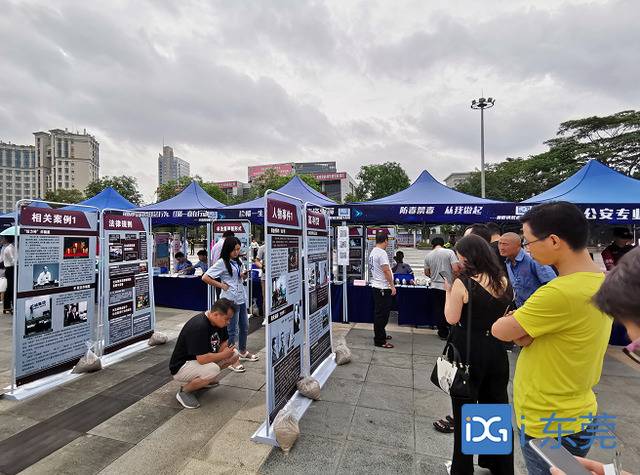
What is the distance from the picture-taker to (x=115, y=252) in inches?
188

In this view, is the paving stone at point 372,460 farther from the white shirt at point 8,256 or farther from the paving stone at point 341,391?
the white shirt at point 8,256

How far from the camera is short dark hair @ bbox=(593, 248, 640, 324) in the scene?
2.17ft

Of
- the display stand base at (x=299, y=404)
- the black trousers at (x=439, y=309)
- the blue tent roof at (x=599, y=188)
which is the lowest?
the display stand base at (x=299, y=404)

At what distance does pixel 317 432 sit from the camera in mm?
2891

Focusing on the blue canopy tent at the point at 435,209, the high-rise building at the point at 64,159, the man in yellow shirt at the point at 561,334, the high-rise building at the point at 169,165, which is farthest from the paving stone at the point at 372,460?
the high-rise building at the point at 169,165

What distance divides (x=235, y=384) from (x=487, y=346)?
2.99 meters

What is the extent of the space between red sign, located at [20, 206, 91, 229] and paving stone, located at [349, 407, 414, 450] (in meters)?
3.95

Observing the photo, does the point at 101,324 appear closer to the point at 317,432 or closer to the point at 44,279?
the point at 44,279

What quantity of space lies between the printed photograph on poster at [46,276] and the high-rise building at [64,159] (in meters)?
87.6

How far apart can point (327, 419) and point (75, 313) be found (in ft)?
11.3

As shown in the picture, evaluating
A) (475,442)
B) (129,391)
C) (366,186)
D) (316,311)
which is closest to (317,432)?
(316,311)

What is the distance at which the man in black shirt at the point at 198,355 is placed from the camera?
11.3 feet

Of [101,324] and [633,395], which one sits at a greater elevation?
[101,324]

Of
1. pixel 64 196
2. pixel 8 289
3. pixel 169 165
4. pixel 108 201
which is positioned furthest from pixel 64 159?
pixel 8 289
